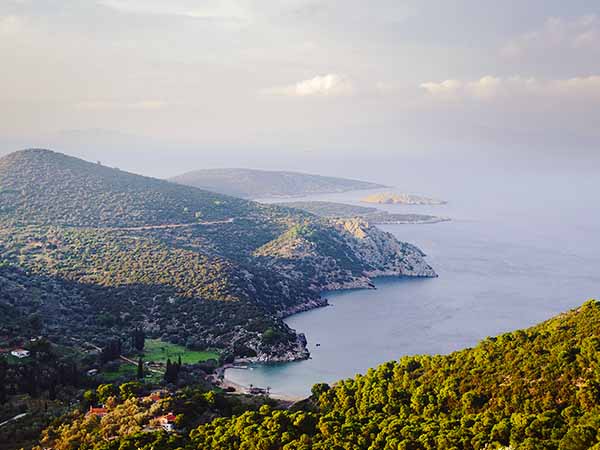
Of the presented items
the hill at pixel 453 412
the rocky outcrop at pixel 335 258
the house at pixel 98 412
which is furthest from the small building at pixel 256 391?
the rocky outcrop at pixel 335 258

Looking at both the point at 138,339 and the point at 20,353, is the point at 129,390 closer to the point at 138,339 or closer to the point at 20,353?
the point at 20,353

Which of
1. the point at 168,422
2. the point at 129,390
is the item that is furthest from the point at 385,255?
the point at 168,422

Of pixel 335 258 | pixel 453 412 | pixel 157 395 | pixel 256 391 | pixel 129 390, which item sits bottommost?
pixel 256 391

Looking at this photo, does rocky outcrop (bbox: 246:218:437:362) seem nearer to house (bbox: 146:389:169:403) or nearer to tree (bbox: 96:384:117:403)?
house (bbox: 146:389:169:403)

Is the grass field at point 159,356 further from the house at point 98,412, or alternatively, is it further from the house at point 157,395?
the house at point 98,412

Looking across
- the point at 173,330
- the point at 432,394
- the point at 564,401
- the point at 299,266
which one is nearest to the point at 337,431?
the point at 432,394
